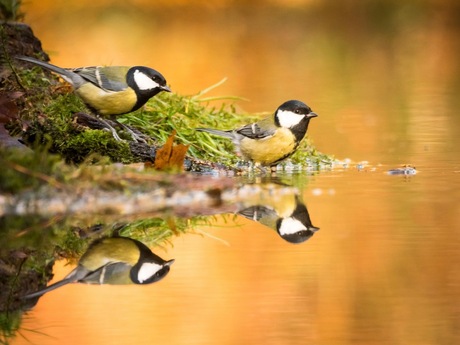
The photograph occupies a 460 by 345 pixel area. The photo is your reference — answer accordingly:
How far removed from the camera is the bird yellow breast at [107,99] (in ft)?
26.4

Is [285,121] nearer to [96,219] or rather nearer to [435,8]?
[96,219]

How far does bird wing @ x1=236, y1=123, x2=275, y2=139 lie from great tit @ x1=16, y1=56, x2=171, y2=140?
0.63 m

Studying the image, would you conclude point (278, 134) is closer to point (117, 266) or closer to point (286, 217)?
point (286, 217)

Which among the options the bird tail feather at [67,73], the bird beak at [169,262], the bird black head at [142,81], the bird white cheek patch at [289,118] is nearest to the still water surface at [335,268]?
the bird beak at [169,262]

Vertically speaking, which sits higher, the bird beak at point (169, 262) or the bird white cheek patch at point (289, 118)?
the bird white cheek patch at point (289, 118)

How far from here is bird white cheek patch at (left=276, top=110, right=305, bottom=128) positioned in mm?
8148

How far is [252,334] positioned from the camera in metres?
4.04

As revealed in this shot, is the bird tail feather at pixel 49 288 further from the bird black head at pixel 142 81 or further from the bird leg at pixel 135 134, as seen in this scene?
the bird leg at pixel 135 134

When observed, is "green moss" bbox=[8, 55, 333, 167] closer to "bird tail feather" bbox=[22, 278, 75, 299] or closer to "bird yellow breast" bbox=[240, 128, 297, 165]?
"bird yellow breast" bbox=[240, 128, 297, 165]

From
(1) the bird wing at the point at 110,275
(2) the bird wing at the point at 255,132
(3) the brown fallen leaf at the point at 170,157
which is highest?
(2) the bird wing at the point at 255,132

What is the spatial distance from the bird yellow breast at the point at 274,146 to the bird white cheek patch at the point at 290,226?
76.7 inches

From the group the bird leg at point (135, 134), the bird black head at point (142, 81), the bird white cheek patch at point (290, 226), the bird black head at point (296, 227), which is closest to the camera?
the bird black head at point (296, 227)

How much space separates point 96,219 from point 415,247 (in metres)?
1.64

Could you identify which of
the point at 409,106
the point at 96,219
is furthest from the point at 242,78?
the point at 96,219
